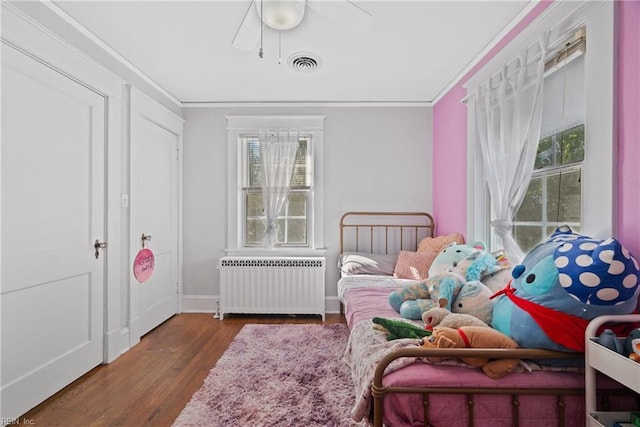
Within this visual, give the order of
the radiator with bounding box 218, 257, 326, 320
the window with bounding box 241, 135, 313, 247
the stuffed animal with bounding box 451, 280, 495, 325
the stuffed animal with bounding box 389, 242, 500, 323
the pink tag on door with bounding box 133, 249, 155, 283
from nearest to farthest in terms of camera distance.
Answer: the stuffed animal with bounding box 451, 280, 495, 325, the stuffed animal with bounding box 389, 242, 500, 323, the pink tag on door with bounding box 133, 249, 155, 283, the radiator with bounding box 218, 257, 326, 320, the window with bounding box 241, 135, 313, 247

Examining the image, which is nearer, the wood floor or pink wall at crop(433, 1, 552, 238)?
the wood floor

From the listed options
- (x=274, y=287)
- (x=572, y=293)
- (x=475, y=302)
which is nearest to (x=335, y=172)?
(x=274, y=287)

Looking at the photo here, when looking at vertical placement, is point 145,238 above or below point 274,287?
above

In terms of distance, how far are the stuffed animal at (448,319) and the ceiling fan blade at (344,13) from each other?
5.32 feet

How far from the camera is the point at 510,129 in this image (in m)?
2.07

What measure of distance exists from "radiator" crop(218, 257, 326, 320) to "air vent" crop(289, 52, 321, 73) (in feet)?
6.13

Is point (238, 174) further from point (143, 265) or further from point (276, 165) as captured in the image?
point (143, 265)

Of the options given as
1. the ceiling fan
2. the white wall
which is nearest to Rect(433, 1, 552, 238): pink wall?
the white wall

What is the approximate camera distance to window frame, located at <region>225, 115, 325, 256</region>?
3.64m

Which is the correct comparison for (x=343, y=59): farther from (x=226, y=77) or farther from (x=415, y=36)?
(x=226, y=77)

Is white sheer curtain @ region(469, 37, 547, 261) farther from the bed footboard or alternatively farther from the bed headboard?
the bed headboard


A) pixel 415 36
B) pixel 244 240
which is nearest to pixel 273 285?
pixel 244 240

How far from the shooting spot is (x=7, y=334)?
172cm

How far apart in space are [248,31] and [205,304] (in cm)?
290
